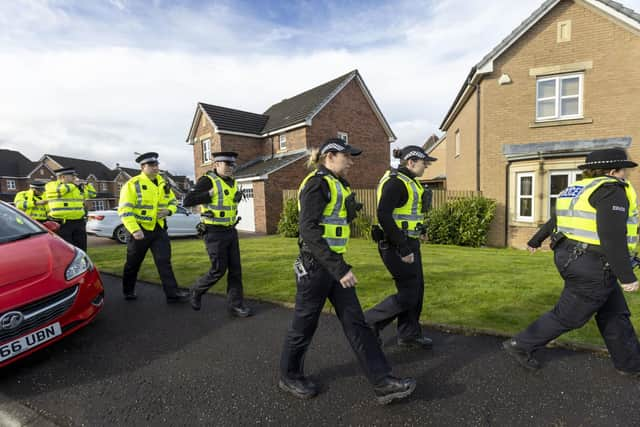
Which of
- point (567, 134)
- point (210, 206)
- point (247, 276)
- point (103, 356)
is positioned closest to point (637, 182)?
point (567, 134)

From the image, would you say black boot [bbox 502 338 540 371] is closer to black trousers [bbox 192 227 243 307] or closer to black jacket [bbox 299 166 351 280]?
black jacket [bbox 299 166 351 280]

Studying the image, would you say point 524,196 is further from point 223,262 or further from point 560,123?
point 223,262

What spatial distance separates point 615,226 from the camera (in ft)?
7.76

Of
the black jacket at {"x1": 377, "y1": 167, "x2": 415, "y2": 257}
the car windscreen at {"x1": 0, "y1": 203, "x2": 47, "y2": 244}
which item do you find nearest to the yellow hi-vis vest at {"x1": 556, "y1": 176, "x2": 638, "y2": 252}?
the black jacket at {"x1": 377, "y1": 167, "x2": 415, "y2": 257}

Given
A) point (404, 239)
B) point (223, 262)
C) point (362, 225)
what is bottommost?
point (362, 225)

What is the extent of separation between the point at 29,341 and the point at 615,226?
183 inches

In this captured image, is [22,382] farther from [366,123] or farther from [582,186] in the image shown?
[366,123]

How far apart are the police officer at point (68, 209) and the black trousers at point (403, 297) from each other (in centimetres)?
632

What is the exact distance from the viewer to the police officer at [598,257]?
2.39 metres

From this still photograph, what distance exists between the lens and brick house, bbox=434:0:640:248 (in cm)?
1005

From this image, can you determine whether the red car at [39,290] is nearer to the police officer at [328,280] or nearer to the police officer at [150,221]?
the police officer at [150,221]

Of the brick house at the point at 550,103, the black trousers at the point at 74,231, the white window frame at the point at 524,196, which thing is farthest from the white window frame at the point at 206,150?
the white window frame at the point at 524,196

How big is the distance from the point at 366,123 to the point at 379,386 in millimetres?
20046

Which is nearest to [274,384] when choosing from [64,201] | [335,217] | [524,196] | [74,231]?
[335,217]
